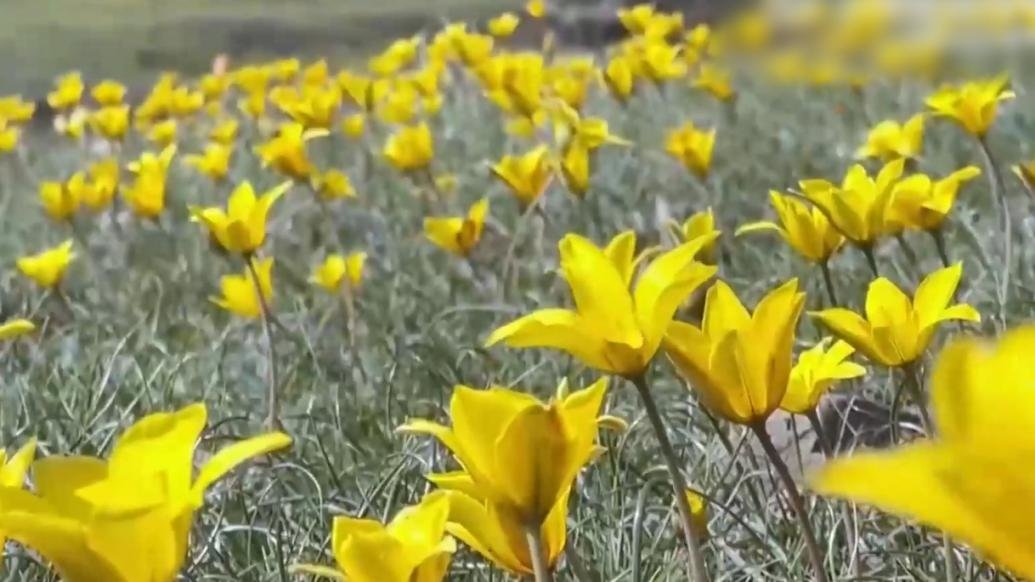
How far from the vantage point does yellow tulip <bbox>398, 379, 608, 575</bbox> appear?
1.61 feet

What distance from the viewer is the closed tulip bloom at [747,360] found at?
0.58m

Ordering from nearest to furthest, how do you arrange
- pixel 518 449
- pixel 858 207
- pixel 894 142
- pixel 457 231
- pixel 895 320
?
pixel 518 449 < pixel 895 320 < pixel 858 207 < pixel 894 142 < pixel 457 231

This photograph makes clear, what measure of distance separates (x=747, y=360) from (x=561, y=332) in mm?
81

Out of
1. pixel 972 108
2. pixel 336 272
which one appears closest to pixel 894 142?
pixel 972 108

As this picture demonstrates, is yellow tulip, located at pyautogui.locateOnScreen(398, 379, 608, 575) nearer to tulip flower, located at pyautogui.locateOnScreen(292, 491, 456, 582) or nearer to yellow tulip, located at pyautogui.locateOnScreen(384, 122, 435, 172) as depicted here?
tulip flower, located at pyautogui.locateOnScreen(292, 491, 456, 582)

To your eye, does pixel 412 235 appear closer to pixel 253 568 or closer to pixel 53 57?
pixel 253 568

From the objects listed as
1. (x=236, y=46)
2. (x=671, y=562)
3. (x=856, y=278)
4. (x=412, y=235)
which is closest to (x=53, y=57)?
(x=236, y=46)

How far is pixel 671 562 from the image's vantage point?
0.83 meters

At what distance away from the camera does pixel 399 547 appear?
1.66ft

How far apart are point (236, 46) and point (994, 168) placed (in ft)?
9.89

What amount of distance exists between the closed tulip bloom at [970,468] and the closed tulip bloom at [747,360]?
29 centimetres

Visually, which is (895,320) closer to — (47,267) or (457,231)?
(457,231)

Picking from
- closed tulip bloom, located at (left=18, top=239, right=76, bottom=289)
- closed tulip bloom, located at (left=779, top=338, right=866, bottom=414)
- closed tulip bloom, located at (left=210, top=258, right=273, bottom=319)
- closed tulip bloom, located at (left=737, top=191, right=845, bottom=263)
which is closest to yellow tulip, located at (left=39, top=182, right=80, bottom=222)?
closed tulip bloom, located at (left=18, top=239, right=76, bottom=289)

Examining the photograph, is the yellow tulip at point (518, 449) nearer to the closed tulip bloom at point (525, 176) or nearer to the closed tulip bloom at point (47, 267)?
the closed tulip bloom at point (525, 176)
